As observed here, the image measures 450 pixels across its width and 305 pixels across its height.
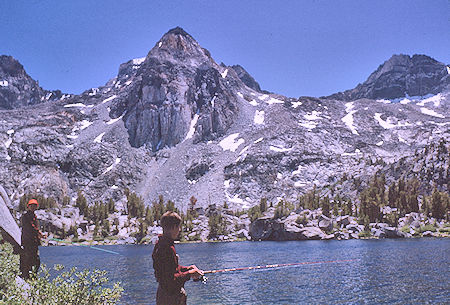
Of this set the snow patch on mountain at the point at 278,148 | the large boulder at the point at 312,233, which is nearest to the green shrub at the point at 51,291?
the large boulder at the point at 312,233

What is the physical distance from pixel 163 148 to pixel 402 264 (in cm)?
17221

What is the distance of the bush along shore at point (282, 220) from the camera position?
94125 mm

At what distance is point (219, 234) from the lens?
10944 centimetres

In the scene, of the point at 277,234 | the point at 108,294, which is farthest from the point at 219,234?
the point at 108,294

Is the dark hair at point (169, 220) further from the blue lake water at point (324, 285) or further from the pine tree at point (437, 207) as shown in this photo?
the pine tree at point (437, 207)

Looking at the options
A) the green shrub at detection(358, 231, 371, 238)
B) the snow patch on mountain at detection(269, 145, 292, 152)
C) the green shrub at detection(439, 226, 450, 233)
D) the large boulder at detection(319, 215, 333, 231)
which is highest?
the snow patch on mountain at detection(269, 145, 292, 152)

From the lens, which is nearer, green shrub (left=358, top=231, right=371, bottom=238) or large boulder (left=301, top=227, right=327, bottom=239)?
green shrub (left=358, top=231, right=371, bottom=238)

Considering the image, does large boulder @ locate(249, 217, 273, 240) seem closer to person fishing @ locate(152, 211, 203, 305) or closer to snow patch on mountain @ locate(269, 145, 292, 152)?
snow patch on mountain @ locate(269, 145, 292, 152)

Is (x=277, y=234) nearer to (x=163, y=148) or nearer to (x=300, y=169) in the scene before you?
(x=300, y=169)

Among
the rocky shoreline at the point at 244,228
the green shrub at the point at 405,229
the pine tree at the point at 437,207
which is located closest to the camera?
the green shrub at the point at 405,229

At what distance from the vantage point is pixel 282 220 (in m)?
105

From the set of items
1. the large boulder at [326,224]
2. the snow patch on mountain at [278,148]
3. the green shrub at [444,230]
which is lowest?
the green shrub at [444,230]

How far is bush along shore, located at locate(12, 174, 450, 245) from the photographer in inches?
3706

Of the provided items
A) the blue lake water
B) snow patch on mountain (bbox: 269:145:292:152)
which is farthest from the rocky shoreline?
snow patch on mountain (bbox: 269:145:292:152)
